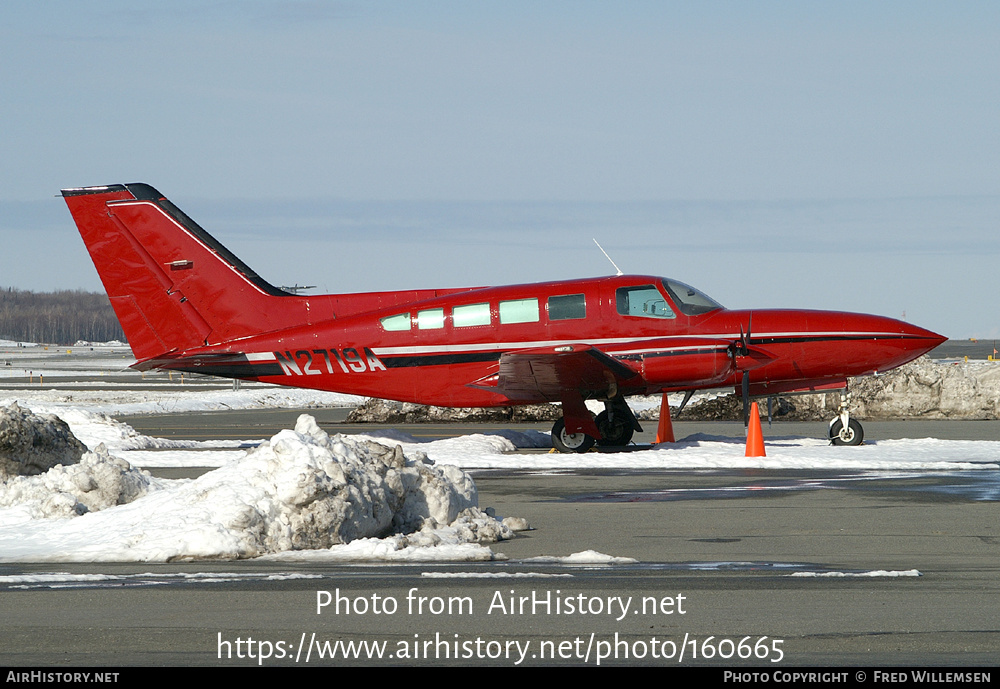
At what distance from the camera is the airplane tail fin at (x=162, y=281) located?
63.1ft

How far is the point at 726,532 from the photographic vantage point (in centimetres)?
932

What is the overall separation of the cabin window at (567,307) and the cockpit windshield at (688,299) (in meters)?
1.38

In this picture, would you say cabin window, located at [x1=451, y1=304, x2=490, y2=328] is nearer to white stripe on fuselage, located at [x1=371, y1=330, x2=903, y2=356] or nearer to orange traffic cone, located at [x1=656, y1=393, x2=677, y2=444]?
white stripe on fuselage, located at [x1=371, y1=330, x2=903, y2=356]

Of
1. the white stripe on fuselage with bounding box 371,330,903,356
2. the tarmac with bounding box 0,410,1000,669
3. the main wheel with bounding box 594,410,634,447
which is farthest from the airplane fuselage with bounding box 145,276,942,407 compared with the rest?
the tarmac with bounding box 0,410,1000,669

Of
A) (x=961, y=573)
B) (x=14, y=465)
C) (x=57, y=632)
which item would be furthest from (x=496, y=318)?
(x=57, y=632)

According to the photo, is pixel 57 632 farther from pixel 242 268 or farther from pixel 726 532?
pixel 242 268

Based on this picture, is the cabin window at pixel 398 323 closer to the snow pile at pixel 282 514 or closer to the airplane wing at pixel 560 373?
the airplane wing at pixel 560 373

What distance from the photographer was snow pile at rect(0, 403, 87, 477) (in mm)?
11719

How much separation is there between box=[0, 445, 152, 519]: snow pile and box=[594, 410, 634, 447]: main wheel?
30.8 feet

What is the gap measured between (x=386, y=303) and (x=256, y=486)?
10.4 meters

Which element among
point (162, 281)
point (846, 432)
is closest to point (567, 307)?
point (846, 432)

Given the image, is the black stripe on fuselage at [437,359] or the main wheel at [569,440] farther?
the black stripe on fuselage at [437,359]

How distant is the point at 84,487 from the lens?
403 inches

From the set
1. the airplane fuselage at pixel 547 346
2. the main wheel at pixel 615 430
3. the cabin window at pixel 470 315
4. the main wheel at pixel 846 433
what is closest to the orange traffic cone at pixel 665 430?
the main wheel at pixel 615 430
